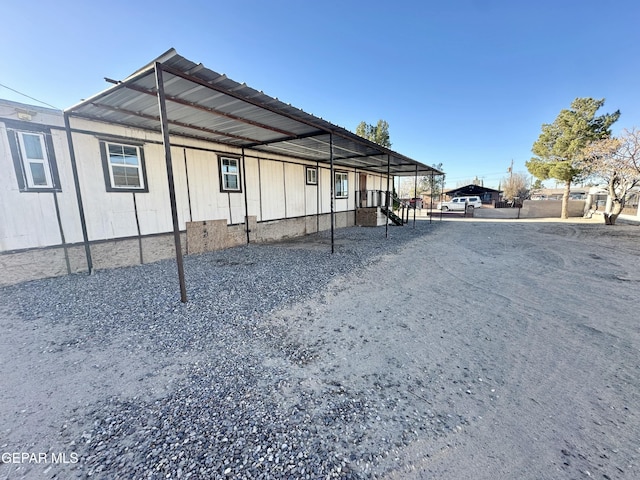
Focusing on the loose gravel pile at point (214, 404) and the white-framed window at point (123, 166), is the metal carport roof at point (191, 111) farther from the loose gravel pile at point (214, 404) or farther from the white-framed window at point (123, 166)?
the loose gravel pile at point (214, 404)

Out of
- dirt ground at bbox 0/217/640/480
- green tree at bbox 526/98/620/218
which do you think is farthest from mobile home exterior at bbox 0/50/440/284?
green tree at bbox 526/98/620/218

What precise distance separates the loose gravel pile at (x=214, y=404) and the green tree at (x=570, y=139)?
20.3m

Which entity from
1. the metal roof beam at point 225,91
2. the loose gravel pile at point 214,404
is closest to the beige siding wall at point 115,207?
the loose gravel pile at point 214,404

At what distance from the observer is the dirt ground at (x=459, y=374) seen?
1.55 metres

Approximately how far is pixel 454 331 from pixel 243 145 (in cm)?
788

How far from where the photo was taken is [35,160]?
189 inches

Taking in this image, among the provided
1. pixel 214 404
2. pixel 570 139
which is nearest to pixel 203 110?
pixel 214 404

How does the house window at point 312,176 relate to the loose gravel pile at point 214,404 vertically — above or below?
above

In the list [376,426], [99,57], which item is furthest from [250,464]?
[99,57]

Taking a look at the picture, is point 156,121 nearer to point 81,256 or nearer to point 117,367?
point 81,256

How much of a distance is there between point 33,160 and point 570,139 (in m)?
24.4

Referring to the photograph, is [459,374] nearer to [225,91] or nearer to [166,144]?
[166,144]

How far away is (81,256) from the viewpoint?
540cm

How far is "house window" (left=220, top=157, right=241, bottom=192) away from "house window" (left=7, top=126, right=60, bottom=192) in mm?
3763
